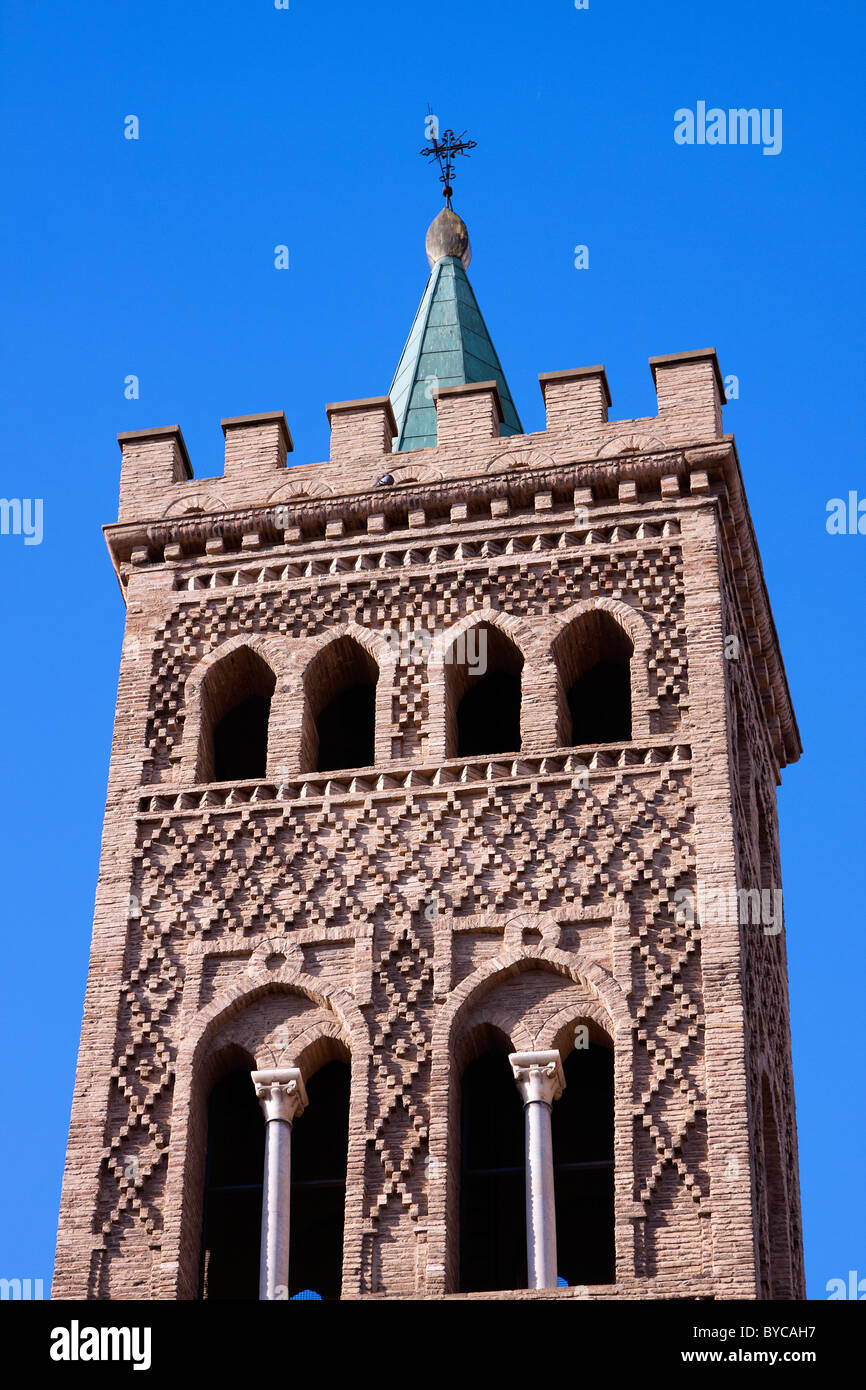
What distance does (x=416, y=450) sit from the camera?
25.7m

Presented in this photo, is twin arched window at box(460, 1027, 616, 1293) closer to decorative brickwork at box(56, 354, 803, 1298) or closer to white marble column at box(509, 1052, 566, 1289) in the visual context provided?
white marble column at box(509, 1052, 566, 1289)

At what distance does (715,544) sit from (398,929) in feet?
13.7

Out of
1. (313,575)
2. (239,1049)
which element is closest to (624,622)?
(313,575)

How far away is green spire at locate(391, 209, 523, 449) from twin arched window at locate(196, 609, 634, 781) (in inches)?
146

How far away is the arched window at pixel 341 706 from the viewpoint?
968 inches

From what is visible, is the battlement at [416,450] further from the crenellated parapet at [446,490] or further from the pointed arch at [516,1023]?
the pointed arch at [516,1023]

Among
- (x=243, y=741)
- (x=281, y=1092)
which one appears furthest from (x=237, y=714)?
(x=281, y=1092)

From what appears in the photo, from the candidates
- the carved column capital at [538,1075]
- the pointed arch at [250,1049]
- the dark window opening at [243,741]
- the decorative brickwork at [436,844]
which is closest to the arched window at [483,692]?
the decorative brickwork at [436,844]

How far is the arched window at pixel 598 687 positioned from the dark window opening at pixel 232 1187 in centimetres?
392

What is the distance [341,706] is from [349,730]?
219 mm

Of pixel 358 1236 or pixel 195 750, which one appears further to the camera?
pixel 195 750
